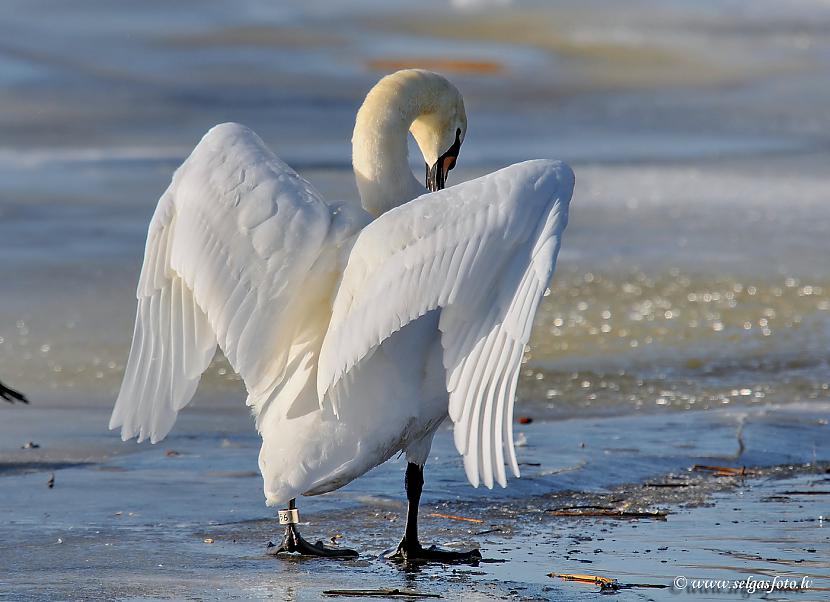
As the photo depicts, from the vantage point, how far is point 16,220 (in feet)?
45.3

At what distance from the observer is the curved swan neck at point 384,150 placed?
19.1 ft

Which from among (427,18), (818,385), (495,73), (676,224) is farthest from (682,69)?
(818,385)

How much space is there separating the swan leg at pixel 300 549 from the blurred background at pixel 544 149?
2772 millimetres

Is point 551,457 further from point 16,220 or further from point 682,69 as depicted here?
point 682,69

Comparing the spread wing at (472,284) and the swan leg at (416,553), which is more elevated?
the spread wing at (472,284)

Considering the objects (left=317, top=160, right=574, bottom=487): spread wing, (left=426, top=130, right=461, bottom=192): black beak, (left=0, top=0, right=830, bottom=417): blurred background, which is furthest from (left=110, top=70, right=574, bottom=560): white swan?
(left=0, top=0, right=830, bottom=417): blurred background

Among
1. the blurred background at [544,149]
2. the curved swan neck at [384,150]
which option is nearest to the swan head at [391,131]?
the curved swan neck at [384,150]

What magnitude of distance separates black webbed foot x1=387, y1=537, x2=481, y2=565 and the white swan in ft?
0.03

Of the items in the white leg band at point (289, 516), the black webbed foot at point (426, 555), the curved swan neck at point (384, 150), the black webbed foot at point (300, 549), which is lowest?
the black webbed foot at point (426, 555)

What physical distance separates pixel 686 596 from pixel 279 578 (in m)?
1.17

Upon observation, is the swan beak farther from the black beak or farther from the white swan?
the white swan

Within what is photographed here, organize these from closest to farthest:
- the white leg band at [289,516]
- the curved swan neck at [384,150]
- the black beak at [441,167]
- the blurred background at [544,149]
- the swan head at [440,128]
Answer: the white leg band at [289,516], the curved swan neck at [384,150], the swan head at [440,128], the black beak at [441,167], the blurred background at [544,149]

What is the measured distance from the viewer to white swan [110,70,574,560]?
463 centimetres

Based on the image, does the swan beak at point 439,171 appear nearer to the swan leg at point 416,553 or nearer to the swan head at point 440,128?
the swan head at point 440,128
